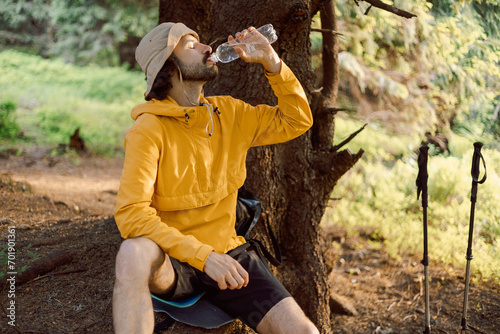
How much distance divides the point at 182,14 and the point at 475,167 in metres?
2.78

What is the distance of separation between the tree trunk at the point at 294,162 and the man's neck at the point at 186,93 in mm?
876

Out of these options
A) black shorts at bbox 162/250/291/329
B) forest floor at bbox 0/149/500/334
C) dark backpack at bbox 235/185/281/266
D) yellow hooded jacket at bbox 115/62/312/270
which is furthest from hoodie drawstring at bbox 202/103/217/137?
forest floor at bbox 0/149/500/334

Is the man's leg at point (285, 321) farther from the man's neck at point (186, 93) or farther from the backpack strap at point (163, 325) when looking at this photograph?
the man's neck at point (186, 93)

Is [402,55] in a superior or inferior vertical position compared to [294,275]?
superior

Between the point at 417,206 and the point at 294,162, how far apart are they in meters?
3.61

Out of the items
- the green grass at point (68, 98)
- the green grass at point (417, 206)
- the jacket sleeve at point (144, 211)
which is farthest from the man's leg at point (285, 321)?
the green grass at point (68, 98)

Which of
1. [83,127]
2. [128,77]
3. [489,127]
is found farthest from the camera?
[128,77]

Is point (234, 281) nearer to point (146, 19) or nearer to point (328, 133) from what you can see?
point (328, 133)

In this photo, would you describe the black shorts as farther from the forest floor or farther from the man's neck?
the man's neck

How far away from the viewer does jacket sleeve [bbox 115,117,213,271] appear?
2.26 m

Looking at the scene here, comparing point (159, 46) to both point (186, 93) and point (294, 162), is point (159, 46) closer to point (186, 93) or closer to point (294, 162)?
point (186, 93)

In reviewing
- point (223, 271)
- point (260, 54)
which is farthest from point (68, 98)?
point (223, 271)

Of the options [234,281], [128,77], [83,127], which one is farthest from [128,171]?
[128,77]

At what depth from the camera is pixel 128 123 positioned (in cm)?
1055
